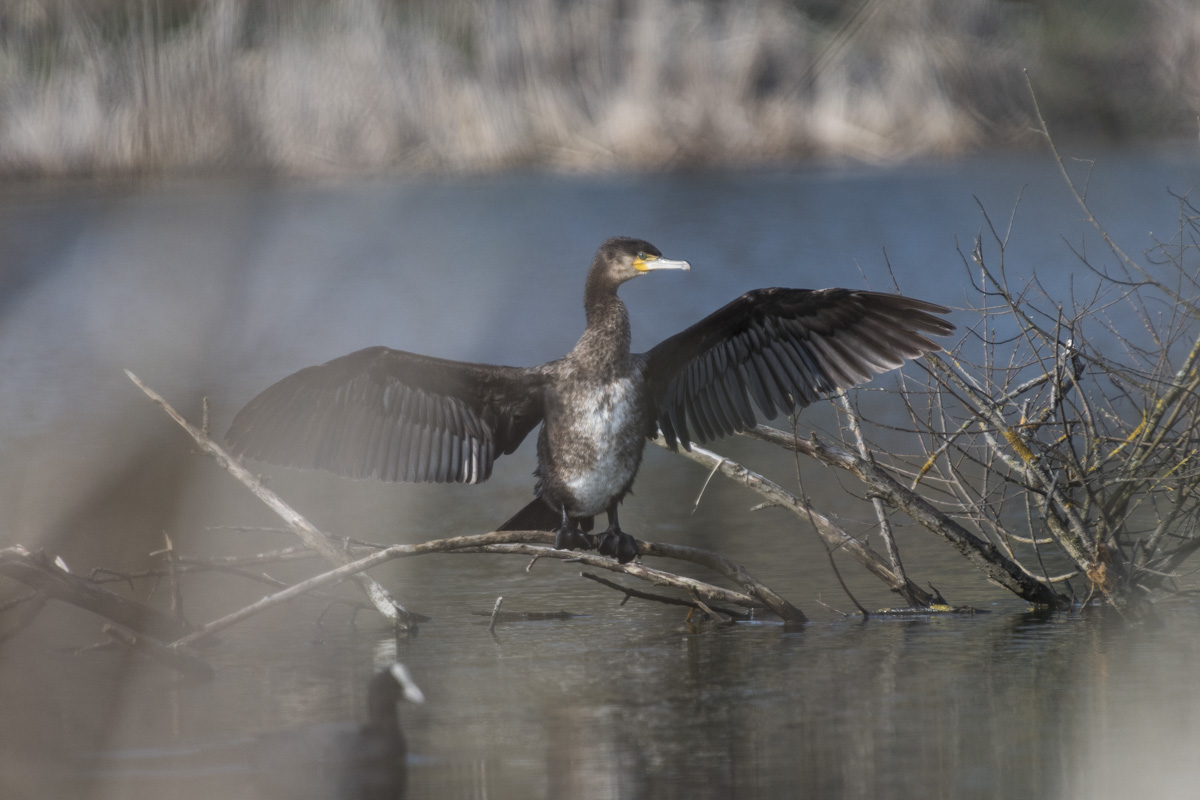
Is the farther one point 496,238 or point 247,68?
point 247,68

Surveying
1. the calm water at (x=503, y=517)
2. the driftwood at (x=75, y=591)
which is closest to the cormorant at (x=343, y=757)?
the calm water at (x=503, y=517)

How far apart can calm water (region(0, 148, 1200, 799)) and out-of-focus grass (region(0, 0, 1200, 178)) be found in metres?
0.36

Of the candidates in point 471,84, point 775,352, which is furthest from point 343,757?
point 471,84

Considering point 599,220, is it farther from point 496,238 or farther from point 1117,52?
point 1117,52

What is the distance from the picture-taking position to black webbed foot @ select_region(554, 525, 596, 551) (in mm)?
4672

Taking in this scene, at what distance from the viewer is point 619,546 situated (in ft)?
15.1

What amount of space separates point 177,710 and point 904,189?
10895mm

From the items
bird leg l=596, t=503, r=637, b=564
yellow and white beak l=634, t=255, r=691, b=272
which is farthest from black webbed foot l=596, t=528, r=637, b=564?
yellow and white beak l=634, t=255, r=691, b=272

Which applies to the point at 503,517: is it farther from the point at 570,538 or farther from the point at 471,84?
the point at 471,84

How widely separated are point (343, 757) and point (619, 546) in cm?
130

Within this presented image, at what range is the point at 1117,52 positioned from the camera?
15961 millimetres

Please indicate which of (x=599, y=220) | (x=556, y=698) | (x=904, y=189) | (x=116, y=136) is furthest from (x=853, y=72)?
(x=556, y=698)

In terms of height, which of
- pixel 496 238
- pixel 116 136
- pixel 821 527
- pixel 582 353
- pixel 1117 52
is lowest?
pixel 821 527

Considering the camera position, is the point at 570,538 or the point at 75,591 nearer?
the point at 75,591
